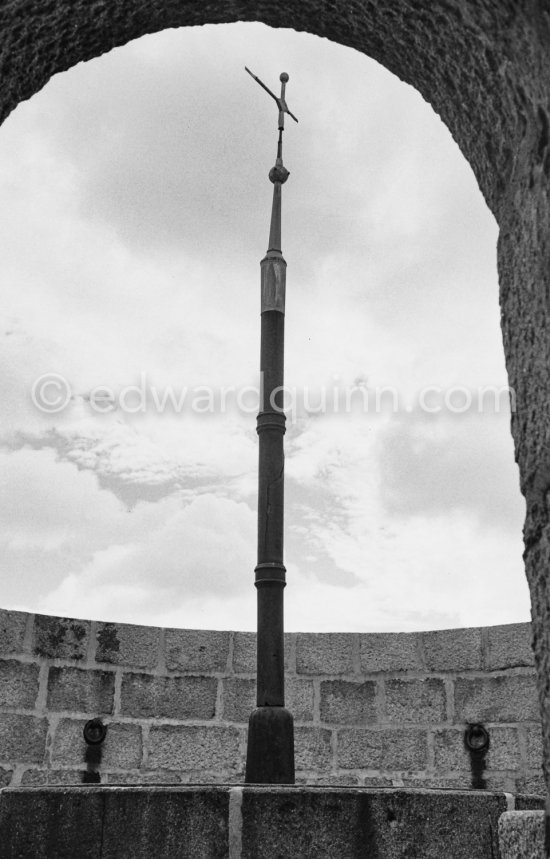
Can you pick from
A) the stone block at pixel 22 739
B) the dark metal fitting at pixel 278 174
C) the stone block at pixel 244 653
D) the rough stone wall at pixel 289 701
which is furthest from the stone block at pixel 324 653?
the dark metal fitting at pixel 278 174

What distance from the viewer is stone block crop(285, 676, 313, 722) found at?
4.44 meters

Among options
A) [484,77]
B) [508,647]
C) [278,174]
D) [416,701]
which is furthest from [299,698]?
[484,77]

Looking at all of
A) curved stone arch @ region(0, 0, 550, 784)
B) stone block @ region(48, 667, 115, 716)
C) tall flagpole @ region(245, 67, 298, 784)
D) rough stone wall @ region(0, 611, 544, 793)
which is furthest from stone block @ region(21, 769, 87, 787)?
curved stone arch @ region(0, 0, 550, 784)

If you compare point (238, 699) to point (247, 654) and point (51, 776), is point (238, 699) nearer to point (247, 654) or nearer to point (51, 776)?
point (247, 654)

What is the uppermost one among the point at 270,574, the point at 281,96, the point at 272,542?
the point at 281,96

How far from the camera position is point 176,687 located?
4426mm

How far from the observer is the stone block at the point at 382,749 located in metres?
4.36

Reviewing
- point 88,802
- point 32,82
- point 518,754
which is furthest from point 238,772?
point 32,82

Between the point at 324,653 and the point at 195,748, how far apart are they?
2.59ft

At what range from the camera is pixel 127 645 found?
4406mm

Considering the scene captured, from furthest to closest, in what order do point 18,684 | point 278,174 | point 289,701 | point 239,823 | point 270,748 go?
point 278,174, point 289,701, point 18,684, point 270,748, point 239,823

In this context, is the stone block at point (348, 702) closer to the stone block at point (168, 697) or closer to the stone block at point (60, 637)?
the stone block at point (168, 697)

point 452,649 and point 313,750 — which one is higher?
point 452,649

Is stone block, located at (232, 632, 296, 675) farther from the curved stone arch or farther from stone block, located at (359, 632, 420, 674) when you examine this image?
the curved stone arch
